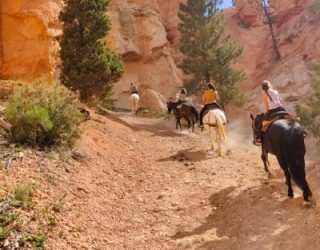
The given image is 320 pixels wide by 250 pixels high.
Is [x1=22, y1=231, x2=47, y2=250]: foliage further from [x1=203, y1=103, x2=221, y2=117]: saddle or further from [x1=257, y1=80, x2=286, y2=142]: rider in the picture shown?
[x1=203, y1=103, x2=221, y2=117]: saddle

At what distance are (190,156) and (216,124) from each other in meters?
A: 1.55

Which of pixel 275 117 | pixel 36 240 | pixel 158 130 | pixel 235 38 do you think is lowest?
pixel 36 240

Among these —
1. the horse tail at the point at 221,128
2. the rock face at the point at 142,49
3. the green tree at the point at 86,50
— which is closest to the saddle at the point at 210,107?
the horse tail at the point at 221,128

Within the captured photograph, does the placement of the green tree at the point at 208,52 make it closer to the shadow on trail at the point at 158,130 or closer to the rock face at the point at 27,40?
the shadow on trail at the point at 158,130

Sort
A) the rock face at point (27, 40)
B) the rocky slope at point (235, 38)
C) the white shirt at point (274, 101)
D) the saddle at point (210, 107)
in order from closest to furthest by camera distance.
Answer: the white shirt at point (274, 101) → the saddle at point (210, 107) → the rock face at point (27, 40) → the rocky slope at point (235, 38)

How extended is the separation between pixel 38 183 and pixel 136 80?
31.9 metres

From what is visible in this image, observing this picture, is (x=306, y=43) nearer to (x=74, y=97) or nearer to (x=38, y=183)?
(x=74, y=97)

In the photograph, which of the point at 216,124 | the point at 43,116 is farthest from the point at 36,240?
the point at 216,124

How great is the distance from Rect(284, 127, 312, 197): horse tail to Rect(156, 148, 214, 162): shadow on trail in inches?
236

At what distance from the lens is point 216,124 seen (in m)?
15.6

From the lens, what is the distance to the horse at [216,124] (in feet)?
50.5

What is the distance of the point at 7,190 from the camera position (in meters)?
8.07

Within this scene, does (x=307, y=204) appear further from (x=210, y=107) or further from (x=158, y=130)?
(x=158, y=130)

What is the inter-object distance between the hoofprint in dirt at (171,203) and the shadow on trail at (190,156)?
10 centimetres
